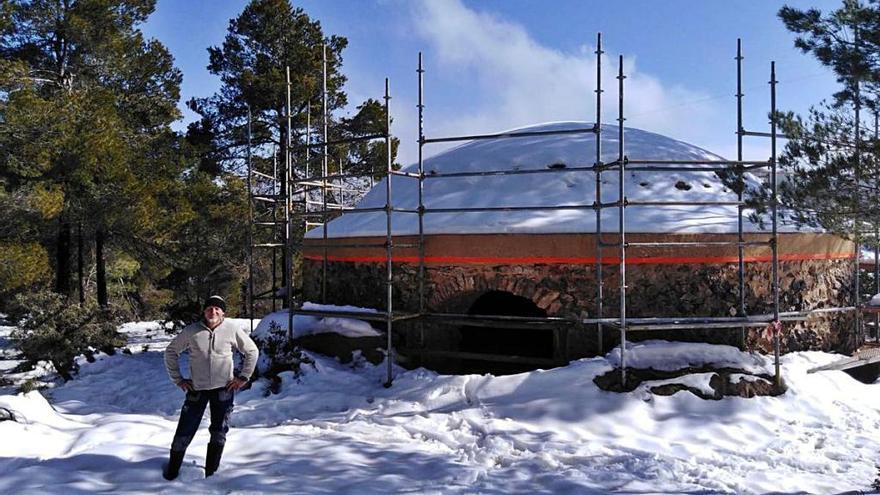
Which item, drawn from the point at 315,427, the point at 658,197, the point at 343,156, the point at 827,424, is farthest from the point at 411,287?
the point at 343,156

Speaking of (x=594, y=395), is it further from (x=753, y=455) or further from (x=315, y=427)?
(x=315, y=427)

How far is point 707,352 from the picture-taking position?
23.3ft

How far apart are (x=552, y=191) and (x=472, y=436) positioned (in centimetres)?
403

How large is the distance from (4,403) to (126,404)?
6.71 ft

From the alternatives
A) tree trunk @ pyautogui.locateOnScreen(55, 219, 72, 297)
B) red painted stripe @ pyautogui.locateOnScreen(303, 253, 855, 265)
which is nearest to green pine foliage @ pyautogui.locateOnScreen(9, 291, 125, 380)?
tree trunk @ pyautogui.locateOnScreen(55, 219, 72, 297)

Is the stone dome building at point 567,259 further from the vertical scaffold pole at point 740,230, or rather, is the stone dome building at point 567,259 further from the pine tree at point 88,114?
the pine tree at point 88,114

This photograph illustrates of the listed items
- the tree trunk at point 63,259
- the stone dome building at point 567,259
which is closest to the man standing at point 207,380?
the stone dome building at point 567,259

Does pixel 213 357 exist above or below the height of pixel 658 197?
below

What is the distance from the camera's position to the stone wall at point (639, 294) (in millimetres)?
7566

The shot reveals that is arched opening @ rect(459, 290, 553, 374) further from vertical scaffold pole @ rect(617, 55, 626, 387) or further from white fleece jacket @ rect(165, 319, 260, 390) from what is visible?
white fleece jacket @ rect(165, 319, 260, 390)

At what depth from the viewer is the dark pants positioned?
4.35 m

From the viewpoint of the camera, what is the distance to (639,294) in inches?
299

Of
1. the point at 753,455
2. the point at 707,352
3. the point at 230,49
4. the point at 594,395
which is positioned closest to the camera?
the point at 753,455

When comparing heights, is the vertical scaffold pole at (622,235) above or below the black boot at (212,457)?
above
